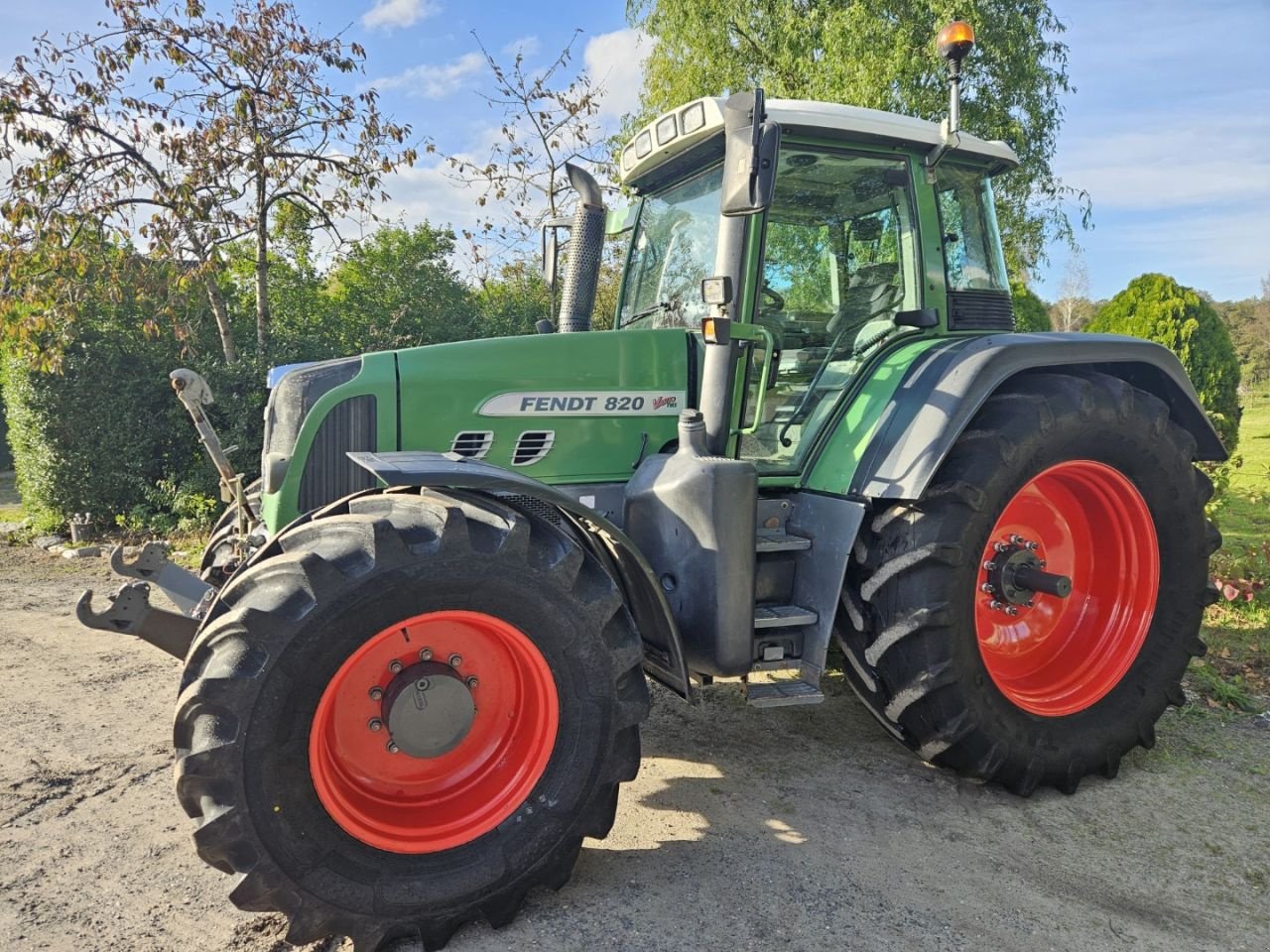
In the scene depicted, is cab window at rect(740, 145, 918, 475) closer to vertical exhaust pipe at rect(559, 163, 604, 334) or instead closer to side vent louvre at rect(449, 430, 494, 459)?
vertical exhaust pipe at rect(559, 163, 604, 334)

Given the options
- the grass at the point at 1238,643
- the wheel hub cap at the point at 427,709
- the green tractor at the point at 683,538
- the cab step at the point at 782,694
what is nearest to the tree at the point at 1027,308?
the grass at the point at 1238,643

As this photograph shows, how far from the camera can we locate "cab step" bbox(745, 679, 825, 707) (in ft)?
9.55

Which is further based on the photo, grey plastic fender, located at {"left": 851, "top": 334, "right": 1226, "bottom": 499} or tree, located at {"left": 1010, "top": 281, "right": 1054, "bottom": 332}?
tree, located at {"left": 1010, "top": 281, "right": 1054, "bottom": 332}

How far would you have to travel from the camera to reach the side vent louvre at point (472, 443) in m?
3.02

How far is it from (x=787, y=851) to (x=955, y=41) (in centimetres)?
299

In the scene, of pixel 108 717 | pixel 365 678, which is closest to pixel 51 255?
pixel 108 717

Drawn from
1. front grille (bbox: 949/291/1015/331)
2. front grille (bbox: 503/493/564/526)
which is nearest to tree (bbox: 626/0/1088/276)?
front grille (bbox: 949/291/1015/331)

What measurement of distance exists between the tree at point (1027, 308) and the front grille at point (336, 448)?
9.29m

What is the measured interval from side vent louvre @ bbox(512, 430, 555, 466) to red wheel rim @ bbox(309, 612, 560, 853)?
2.67 ft

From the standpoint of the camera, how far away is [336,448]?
2.91 meters

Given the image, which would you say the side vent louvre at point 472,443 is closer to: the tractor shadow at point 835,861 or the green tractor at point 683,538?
the green tractor at point 683,538

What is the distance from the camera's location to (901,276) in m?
3.57

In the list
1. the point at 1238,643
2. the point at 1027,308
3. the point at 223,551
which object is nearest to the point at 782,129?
the point at 223,551

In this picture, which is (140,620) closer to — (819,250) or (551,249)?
(551,249)
